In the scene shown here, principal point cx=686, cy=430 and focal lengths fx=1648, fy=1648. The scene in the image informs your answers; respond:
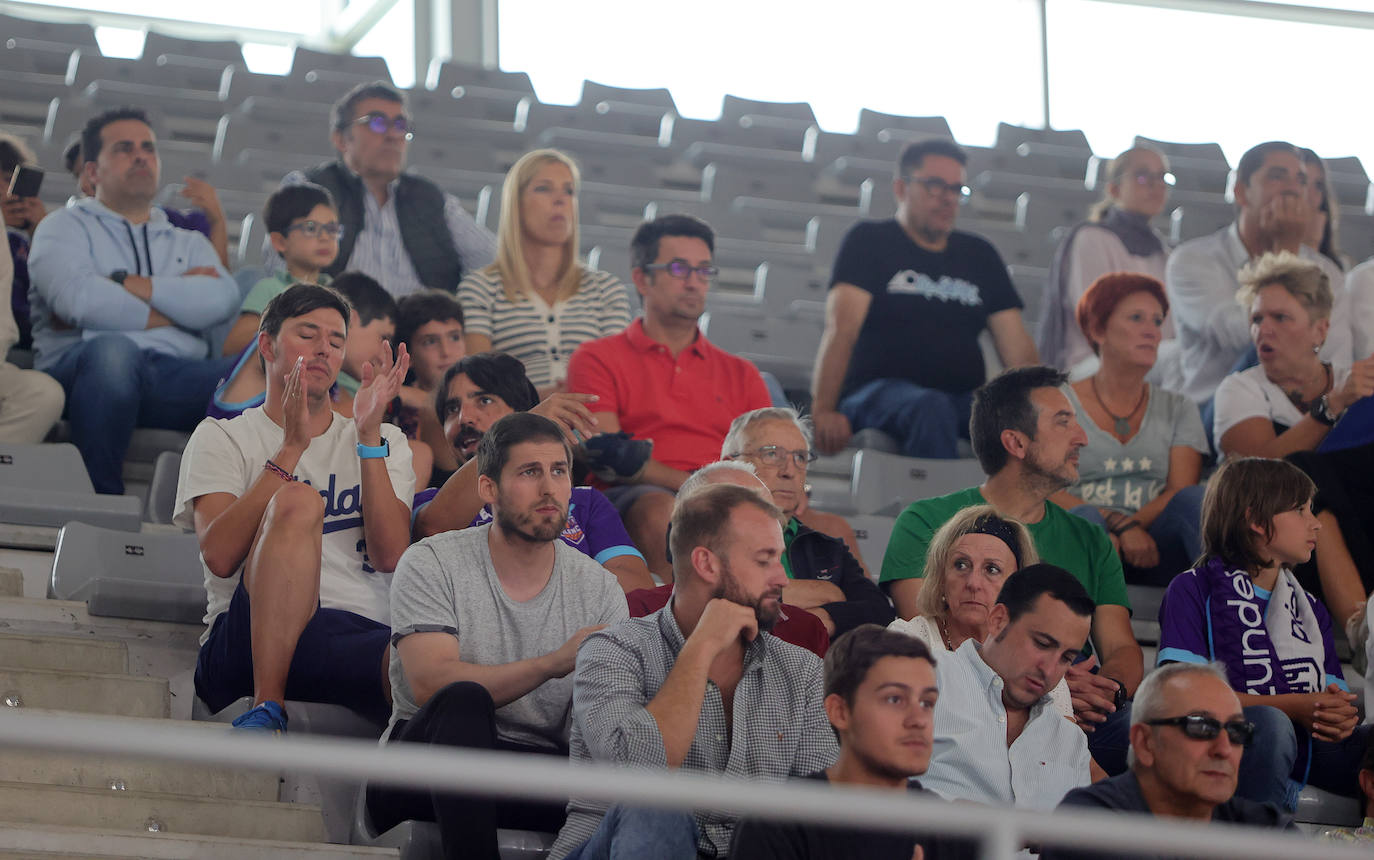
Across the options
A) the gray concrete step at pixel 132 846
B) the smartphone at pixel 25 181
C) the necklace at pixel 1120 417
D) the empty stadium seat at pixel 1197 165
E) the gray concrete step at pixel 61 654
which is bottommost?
the gray concrete step at pixel 132 846

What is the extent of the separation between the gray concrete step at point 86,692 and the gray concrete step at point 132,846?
0.38m

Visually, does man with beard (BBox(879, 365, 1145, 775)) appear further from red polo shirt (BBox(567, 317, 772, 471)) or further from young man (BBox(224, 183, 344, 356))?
young man (BBox(224, 183, 344, 356))

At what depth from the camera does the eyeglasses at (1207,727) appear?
2053mm

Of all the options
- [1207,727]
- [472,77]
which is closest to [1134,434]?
[1207,727]

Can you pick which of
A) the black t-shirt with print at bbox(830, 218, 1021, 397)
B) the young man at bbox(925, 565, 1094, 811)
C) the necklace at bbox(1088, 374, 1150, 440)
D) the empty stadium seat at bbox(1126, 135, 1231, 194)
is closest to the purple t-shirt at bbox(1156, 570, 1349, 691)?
the young man at bbox(925, 565, 1094, 811)

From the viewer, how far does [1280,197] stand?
13.7 feet

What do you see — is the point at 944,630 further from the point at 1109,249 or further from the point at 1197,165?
the point at 1197,165

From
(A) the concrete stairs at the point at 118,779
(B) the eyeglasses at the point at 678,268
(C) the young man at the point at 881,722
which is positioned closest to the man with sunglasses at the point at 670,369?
(B) the eyeglasses at the point at 678,268

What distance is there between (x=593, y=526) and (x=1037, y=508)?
0.80 metres

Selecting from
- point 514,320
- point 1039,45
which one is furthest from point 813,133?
point 514,320

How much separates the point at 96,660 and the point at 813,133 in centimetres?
420

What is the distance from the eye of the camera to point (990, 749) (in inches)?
87.0

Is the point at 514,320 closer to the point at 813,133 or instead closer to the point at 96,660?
the point at 96,660

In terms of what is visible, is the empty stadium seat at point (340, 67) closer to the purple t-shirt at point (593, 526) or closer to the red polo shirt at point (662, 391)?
the red polo shirt at point (662, 391)
